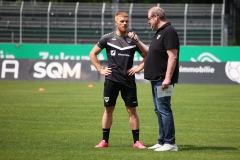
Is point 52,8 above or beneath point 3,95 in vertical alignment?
above

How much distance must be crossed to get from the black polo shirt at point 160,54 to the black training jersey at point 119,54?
0.55 metres

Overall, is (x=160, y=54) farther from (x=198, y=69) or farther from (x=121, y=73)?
(x=198, y=69)

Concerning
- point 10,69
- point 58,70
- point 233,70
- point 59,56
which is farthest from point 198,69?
point 10,69

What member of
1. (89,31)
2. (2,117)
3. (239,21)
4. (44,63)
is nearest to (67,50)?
(44,63)

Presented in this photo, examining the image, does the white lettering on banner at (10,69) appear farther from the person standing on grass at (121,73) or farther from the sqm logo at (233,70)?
the person standing on grass at (121,73)

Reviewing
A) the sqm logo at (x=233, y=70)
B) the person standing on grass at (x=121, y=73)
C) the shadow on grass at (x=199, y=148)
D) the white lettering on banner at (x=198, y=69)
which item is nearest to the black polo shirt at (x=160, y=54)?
the person standing on grass at (x=121, y=73)

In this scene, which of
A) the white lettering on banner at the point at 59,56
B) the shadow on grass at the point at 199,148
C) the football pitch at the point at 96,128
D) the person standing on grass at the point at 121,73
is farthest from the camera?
the white lettering on banner at the point at 59,56

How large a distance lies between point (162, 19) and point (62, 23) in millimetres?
34574

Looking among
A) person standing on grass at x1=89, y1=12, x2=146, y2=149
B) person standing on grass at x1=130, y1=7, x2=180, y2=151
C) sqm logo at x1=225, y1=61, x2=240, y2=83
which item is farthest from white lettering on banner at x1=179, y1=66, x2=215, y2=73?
person standing on grass at x1=130, y1=7, x2=180, y2=151

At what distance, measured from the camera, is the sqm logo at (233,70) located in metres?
31.9

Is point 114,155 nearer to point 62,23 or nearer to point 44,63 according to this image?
point 44,63

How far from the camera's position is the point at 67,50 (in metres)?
37.3

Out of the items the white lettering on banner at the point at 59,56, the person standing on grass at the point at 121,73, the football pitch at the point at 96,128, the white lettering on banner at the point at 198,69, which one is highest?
the person standing on grass at the point at 121,73

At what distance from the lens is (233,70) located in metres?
32.2
